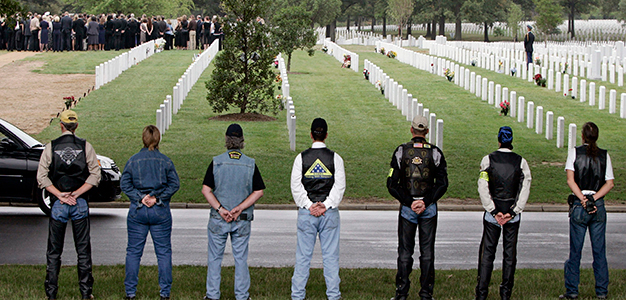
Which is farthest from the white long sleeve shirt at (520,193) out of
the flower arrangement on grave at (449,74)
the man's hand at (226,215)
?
the flower arrangement on grave at (449,74)

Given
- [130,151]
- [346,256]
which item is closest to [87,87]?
[130,151]

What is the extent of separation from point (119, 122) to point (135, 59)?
1663 centimetres

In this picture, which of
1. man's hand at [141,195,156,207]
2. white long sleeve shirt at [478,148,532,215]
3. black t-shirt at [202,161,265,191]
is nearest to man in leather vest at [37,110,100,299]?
man's hand at [141,195,156,207]

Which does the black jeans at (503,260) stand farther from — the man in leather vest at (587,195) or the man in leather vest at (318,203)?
the man in leather vest at (318,203)

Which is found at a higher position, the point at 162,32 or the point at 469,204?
the point at 162,32

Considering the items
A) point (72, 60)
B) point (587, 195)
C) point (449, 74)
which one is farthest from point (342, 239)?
point (72, 60)

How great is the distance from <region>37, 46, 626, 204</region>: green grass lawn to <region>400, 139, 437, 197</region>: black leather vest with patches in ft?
24.8

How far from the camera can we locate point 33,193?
505 inches

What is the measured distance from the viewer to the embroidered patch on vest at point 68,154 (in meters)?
7.99

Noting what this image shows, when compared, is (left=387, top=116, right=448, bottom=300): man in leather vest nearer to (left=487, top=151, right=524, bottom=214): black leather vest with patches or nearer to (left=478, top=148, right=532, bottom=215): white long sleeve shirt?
(left=478, top=148, right=532, bottom=215): white long sleeve shirt

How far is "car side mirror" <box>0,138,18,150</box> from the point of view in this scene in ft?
41.4

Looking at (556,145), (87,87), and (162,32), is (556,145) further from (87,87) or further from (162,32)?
(162,32)

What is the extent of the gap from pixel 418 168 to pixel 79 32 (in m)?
38.3

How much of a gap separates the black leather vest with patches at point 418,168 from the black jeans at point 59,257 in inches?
123
